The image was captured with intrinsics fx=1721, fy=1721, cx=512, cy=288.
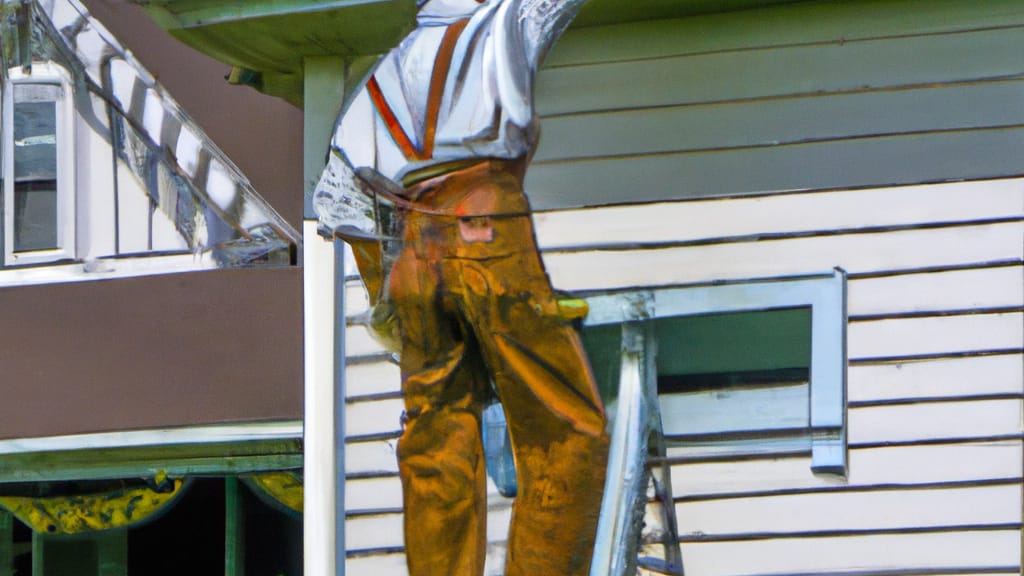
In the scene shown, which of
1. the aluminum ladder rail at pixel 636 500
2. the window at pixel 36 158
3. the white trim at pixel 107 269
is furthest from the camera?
the window at pixel 36 158

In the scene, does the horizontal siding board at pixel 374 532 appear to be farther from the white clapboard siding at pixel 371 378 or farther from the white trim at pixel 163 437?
the white trim at pixel 163 437

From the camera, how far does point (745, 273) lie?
484 centimetres

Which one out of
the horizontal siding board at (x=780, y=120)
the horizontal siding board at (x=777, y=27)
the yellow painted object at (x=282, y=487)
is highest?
the horizontal siding board at (x=777, y=27)

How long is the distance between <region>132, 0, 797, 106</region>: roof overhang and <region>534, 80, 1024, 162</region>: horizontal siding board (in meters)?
0.29

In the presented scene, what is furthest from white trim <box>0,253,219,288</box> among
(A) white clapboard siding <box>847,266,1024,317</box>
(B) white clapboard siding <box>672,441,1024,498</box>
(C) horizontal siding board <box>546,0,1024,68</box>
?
(A) white clapboard siding <box>847,266,1024,317</box>

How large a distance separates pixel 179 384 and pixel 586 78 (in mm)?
2137

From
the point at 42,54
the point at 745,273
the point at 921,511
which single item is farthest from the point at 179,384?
the point at 921,511

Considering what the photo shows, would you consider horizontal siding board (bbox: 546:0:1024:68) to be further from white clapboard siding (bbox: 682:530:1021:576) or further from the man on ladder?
white clapboard siding (bbox: 682:530:1021:576)

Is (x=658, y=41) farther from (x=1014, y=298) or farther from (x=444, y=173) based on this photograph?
(x=1014, y=298)

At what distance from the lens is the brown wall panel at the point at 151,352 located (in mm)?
6262

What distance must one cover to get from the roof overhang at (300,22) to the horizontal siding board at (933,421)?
1.23 metres

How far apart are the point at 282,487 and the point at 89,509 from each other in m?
0.89

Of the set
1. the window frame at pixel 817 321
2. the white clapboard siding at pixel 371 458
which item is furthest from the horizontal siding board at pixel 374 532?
the window frame at pixel 817 321

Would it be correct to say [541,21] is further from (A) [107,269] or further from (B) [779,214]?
(A) [107,269]
